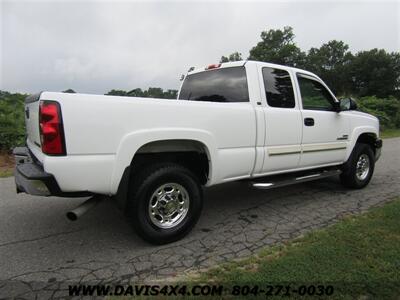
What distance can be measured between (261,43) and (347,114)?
54936mm

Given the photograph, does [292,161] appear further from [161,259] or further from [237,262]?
[161,259]

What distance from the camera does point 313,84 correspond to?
203 inches

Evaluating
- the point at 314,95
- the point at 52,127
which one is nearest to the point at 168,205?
the point at 52,127

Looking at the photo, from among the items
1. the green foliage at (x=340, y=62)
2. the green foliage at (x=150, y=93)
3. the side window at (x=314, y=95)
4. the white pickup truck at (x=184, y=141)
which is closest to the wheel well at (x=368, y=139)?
the white pickup truck at (x=184, y=141)

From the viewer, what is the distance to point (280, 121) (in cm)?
433

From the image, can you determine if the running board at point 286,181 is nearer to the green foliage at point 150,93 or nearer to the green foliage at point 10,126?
the green foliage at point 150,93

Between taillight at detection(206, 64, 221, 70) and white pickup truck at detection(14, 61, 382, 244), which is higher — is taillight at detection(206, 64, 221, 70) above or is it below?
above

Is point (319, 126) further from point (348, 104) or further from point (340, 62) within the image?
point (340, 62)

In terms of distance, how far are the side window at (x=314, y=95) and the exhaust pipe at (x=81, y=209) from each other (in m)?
3.13

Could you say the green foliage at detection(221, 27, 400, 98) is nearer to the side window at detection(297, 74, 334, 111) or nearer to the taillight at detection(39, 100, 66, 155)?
the side window at detection(297, 74, 334, 111)

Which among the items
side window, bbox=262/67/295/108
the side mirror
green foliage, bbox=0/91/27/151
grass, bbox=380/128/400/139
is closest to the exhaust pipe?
side window, bbox=262/67/295/108

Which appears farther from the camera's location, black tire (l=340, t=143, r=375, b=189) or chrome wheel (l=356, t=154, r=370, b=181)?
chrome wheel (l=356, t=154, r=370, b=181)

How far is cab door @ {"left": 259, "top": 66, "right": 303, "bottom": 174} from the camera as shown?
→ 4.25 metres

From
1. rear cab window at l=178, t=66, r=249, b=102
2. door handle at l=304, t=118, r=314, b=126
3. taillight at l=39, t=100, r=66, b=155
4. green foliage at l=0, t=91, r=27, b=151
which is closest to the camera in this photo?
taillight at l=39, t=100, r=66, b=155
